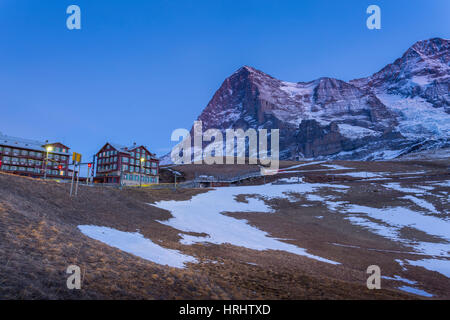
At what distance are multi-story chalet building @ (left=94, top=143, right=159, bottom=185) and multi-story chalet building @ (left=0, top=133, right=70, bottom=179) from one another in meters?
9.76

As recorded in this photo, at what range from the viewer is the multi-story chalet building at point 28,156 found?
227 feet

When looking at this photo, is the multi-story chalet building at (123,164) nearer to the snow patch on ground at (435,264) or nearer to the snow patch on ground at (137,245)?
the snow patch on ground at (137,245)

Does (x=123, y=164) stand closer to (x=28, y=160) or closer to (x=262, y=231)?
(x=28, y=160)

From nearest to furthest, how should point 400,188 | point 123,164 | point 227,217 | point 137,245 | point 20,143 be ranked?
point 137,245 < point 227,217 < point 400,188 < point 20,143 < point 123,164

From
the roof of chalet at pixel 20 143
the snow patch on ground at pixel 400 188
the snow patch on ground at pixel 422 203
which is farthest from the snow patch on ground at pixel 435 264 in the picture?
the roof of chalet at pixel 20 143

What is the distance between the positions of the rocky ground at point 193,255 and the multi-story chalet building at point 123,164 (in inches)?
1706

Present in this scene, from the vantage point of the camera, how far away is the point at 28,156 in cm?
7331

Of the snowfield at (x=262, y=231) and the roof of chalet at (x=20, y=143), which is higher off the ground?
the roof of chalet at (x=20, y=143)

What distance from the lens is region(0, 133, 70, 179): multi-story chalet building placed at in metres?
69.2

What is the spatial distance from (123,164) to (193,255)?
67929mm

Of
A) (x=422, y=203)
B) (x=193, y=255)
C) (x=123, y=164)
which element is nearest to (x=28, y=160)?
(x=123, y=164)

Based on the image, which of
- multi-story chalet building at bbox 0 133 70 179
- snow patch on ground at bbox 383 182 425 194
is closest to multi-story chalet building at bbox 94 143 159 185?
multi-story chalet building at bbox 0 133 70 179

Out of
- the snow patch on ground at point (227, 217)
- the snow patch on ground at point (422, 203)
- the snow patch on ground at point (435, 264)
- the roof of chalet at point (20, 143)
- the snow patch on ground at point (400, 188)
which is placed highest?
the roof of chalet at point (20, 143)
